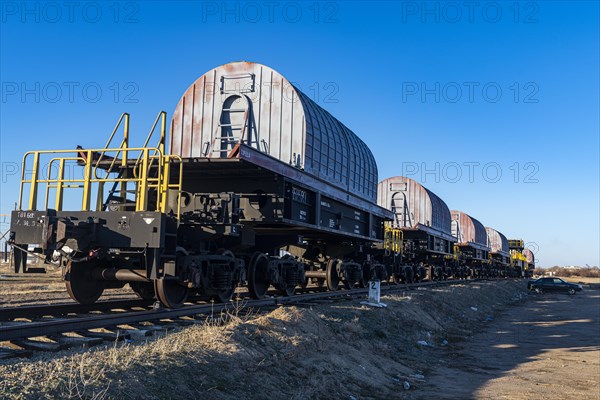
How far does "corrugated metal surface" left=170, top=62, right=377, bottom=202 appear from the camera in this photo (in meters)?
11.8

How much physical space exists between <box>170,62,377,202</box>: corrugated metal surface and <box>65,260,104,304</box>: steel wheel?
3.59 meters

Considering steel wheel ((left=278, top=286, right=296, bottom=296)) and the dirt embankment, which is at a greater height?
steel wheel ((left=278, top=286, right=296, bottom=296))

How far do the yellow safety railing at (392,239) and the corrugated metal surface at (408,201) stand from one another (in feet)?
12.0

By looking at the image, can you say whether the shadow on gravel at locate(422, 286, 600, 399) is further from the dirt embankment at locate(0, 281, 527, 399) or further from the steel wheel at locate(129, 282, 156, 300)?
the steel wheel at locate(129, 282, 156, 300)

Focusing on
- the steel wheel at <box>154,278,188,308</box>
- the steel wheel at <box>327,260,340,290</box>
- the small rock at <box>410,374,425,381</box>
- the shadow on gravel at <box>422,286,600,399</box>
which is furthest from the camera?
the steel wheel at <box>327,260,340,290</box>

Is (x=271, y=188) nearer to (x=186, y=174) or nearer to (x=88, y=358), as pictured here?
(x=186, y=174)

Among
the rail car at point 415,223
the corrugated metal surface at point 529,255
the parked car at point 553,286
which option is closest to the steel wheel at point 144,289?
the rail car at point 415,223

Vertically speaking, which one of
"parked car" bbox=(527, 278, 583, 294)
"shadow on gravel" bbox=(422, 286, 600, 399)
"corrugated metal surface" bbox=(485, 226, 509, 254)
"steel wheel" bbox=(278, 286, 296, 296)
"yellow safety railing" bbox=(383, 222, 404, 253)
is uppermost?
"corrugated metal surface" bbox=(485, 226, 509, 254)

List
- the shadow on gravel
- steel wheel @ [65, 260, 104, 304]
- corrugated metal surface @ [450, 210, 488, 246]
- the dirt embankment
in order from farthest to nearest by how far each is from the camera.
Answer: corrugated metal surface @ [450, 210, 488, 246]
steel wheel @ [65, 260, 104, 304]
the shadow on gravel
the dirt embankment

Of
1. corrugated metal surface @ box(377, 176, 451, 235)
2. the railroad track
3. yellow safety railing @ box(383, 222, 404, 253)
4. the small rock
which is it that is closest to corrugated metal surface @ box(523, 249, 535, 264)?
corrugated metal surface @ box(377, 176, 451, 235)

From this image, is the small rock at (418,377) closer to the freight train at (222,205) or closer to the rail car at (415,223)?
the freight train at (222,205)

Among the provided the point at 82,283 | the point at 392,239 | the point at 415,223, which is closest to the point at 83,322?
the point at 82,283

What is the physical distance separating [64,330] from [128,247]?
192cm

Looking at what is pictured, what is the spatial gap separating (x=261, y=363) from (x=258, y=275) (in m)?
5.70
